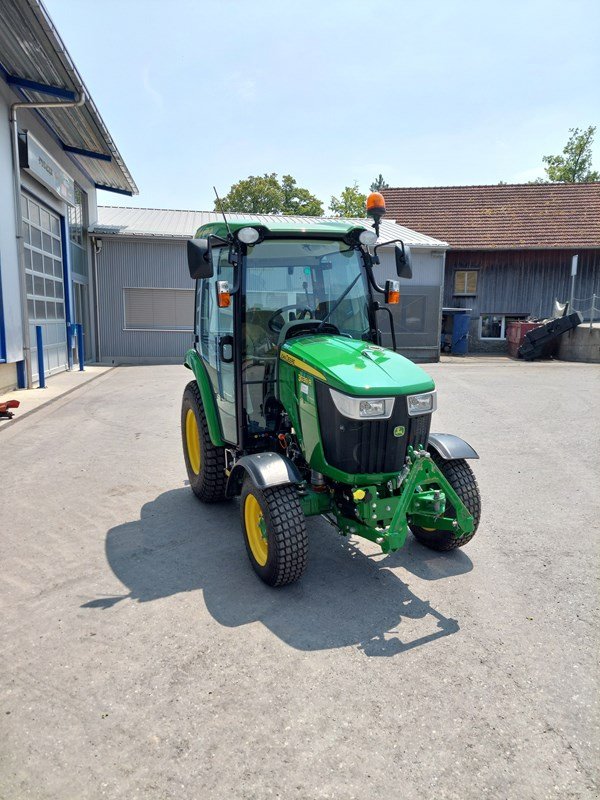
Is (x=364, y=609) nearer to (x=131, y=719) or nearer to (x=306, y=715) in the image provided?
(x=306, y=715)

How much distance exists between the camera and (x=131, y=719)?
2.47m

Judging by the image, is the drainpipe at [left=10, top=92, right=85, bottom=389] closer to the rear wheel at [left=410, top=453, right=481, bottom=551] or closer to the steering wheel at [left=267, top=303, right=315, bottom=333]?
the steering wheel at [left=267, top=303, right=315, bottom=333]

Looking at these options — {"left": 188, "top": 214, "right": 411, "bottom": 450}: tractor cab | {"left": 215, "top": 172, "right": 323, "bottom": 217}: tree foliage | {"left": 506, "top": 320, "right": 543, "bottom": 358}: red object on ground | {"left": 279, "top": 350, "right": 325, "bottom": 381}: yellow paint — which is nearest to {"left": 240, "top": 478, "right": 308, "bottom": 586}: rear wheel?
{"left": 279, "top": 350, "right": 325, "bottom": 381}: yellow paint

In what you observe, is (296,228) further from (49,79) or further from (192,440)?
(49,79)

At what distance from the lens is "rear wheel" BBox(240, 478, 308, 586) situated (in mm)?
3422

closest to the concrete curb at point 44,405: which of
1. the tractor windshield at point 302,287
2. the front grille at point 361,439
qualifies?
the tractor windshield at point 302,287

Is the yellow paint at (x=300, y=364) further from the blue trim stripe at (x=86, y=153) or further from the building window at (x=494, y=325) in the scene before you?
the building window at (x=494, y=325)

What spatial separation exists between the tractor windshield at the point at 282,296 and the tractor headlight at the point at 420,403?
94cm

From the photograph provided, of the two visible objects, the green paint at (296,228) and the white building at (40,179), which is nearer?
the green paint at (296,228)

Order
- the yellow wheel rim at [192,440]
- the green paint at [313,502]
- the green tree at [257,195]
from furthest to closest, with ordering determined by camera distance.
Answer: the green tree at [257,195] → the yellow wheel rim at [192,440] → the green paint at [313,502]

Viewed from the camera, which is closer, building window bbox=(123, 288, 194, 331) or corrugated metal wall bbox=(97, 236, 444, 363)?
corrugated metal wall bbox=(97, 236, 444, 363)

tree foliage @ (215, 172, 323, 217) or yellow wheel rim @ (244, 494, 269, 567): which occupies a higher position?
tree foliage @ (215, 172, 323, 217)

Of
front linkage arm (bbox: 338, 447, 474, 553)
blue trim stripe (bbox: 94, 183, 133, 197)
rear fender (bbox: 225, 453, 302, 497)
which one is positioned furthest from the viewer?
blue trim stripe (bbox: 94, 183, 133, 197)

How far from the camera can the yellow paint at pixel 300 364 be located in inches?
143
